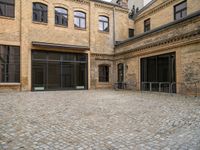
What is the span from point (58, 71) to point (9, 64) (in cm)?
411

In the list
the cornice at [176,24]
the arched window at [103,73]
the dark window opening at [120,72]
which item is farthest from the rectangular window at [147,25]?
the arched window at [103,73]

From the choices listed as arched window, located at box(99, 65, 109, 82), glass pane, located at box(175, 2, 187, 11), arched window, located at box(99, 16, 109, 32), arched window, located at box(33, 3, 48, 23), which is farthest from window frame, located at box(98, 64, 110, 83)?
glass pane, located at box(175, 2, 187, 11)

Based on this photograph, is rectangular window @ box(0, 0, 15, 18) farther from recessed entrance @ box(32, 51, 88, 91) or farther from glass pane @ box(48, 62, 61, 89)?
glass pane @ box(48, 62, 61, 89)

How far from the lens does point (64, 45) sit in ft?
57.7

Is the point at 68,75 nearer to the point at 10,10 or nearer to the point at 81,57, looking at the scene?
the point at 81,57

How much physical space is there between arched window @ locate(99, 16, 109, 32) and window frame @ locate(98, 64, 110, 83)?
3.92 meters

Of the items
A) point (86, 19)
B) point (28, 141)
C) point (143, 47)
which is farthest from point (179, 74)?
point (28, 141)

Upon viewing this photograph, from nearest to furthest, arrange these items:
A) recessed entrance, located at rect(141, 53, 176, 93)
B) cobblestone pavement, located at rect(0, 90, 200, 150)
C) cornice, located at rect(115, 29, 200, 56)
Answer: cobblestone pavement, located at rect(0, 90, 200, 150), cornice, located at rect(115, 29, 200, 56), recessed entrance, located at rect(141, 53, 176, 93)

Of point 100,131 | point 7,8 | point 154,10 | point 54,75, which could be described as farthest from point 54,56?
point 100,131

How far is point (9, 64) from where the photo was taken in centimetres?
1560

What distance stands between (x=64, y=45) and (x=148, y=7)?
35.7 ft

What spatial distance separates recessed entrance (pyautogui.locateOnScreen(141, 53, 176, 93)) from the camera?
1431cm

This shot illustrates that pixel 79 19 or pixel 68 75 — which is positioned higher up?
pixel 79 19

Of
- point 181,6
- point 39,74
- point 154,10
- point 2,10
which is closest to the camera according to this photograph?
point 2,10
